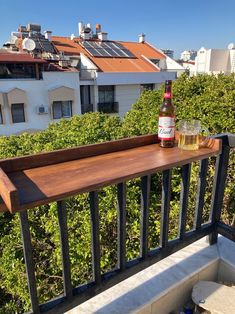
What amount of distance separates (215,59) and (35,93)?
49.9 ft

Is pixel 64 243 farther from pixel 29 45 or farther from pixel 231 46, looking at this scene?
pixel 231 46

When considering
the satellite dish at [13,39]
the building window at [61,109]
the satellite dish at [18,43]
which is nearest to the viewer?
the building window at [61,109]

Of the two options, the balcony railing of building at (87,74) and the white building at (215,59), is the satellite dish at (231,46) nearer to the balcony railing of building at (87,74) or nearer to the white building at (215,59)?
the white building at (215,59)

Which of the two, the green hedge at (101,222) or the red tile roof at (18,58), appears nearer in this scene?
the green hedge at (101,222)

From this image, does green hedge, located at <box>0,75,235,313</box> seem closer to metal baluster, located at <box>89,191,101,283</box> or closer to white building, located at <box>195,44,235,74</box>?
metal baluster, located at <box>89,191,101,283</box>

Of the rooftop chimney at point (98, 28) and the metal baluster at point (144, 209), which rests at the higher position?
the rooftop chimney at point (98, 28)

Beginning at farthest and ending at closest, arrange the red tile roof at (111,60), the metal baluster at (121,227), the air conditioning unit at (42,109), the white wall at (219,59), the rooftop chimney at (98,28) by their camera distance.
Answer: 1. the white wall at (219,59)
2. the rooftop chimney at (98,28)
3. the red tile roof at (111,60)
4. the air conditioning unit at (42,109)
5. the metal baluster at (121,227)

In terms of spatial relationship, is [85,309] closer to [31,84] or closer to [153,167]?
[153,167]

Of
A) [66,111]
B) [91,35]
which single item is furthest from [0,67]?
[91,35]

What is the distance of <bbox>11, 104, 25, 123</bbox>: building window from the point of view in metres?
11.2

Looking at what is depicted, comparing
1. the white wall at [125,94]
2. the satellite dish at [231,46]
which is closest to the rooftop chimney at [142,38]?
the white wall at [125,94]

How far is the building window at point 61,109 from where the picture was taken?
40.4 ft

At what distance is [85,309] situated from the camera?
1089mm

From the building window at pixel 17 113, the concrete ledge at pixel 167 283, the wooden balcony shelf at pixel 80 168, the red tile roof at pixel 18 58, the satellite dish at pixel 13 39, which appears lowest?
the building window at pixel 17 113
